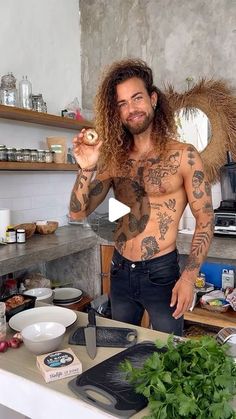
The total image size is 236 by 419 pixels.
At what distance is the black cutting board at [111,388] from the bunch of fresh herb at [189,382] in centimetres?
4

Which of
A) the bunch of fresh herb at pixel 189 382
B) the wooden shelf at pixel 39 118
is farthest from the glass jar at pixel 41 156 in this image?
the bunch of fresh herb at pixel 189 382

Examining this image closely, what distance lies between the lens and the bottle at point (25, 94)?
9.11 feet

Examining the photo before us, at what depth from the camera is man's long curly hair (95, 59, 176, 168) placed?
→ 1783 mm

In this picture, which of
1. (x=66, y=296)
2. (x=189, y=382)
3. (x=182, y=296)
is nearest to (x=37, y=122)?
(x=66, y=296)

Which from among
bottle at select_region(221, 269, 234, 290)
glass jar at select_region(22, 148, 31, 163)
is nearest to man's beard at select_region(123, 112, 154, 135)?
glass jar at select_region(22, 148, 31, 163)

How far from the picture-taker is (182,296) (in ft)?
4.87

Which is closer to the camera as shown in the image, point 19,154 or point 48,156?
point 19,154

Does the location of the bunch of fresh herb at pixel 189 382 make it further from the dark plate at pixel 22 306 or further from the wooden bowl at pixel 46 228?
the wooden bowl at pixel 46 228

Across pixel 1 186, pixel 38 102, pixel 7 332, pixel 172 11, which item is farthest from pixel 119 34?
pixel 7 332

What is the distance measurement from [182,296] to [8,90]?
1911mm

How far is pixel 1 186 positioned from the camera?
2.80 m

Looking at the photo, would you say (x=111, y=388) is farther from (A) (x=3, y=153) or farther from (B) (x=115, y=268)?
(A) (x=3, y=153)

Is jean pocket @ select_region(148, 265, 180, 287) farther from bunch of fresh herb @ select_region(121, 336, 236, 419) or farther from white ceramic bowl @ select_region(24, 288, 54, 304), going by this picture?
white ceramic bowl @ select_region(24, 288, 54, 304)

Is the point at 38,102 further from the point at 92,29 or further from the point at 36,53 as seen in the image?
the point at 92,29
